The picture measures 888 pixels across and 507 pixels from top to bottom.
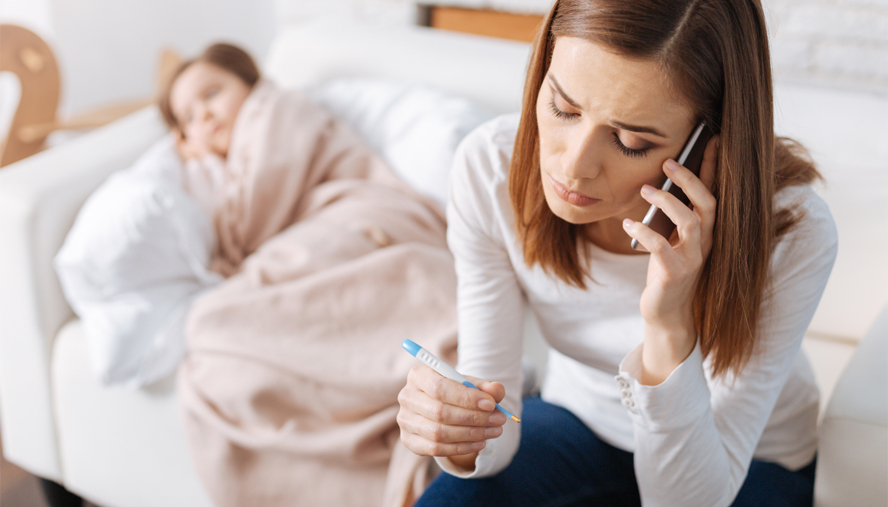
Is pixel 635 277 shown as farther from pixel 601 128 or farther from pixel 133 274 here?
pixel 133 274

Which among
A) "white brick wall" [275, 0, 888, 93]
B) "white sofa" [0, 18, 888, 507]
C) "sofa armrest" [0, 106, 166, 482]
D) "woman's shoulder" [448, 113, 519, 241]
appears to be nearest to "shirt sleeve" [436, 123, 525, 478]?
"woman's shoulder" [448, 113, 519, 241]

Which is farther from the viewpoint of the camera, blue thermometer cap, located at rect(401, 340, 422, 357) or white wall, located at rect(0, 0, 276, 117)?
white wall, located at rect(0, 0, 276, 117)

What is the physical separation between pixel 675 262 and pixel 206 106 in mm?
1184

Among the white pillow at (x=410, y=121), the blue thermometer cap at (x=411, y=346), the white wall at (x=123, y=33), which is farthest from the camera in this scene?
the white wall at (x=123, y=33)

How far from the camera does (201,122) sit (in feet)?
4.72

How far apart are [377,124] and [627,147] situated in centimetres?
93

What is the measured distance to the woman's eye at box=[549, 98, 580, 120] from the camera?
1.87ft

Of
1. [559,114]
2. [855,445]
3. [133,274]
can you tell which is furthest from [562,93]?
[133,274]

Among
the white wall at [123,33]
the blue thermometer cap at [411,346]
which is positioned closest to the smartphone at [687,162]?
the blue thermometer cap at [411,346]

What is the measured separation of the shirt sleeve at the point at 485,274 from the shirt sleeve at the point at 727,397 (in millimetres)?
156

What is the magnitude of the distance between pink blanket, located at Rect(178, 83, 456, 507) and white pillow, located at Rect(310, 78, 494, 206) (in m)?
0.08

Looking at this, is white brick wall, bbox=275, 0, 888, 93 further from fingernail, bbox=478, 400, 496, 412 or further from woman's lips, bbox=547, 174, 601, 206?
fingernail, bbox=478, 400, 496, 412

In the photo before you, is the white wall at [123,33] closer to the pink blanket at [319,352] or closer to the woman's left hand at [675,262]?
the pink blanket at [319,352]

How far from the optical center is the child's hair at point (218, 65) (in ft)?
4.89
